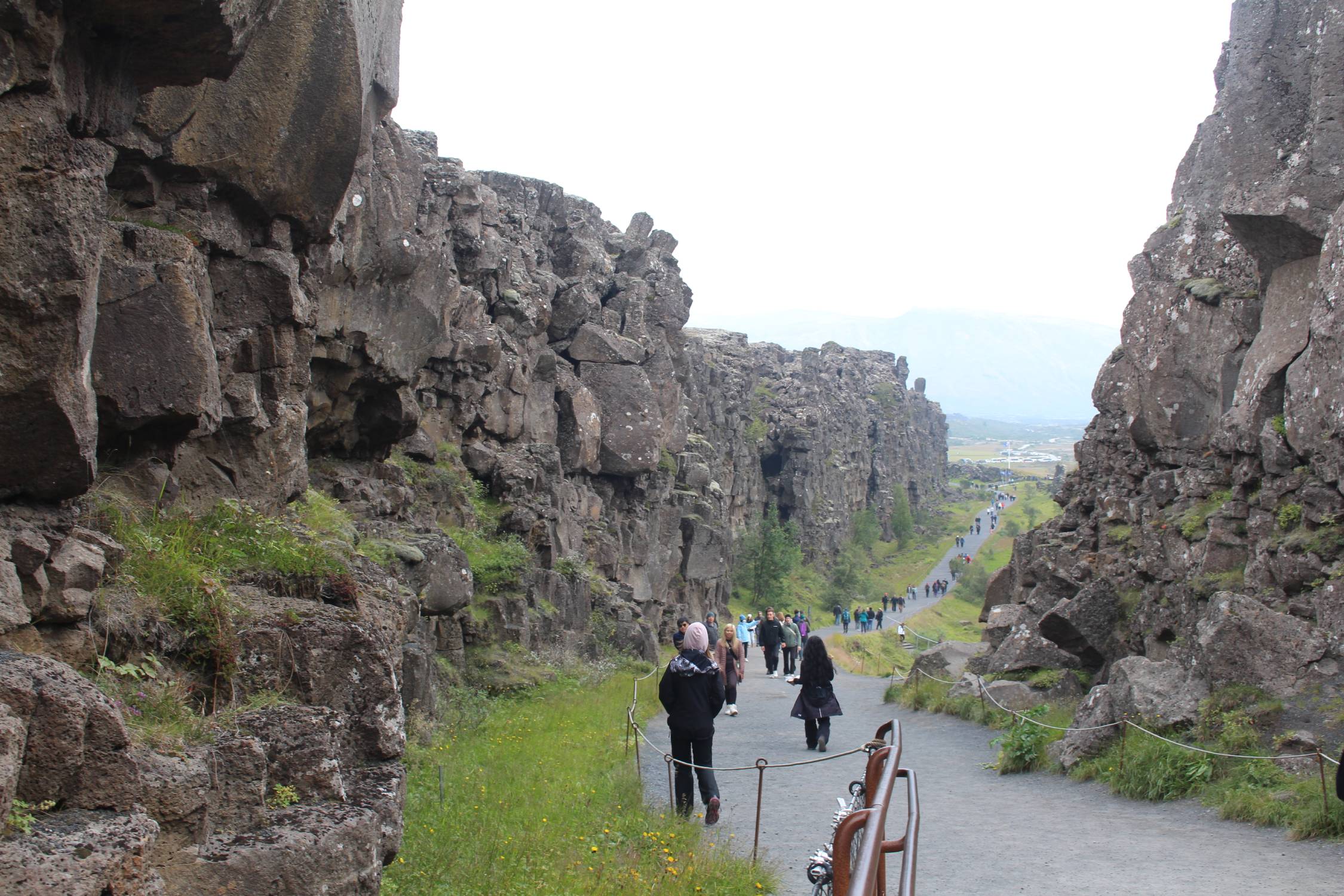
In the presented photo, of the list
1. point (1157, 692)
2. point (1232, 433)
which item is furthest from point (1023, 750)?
point (1232, 433)

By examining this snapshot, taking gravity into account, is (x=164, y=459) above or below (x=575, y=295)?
below

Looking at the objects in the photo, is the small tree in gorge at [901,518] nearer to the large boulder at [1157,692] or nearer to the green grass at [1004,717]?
the green grass at [1004,717]

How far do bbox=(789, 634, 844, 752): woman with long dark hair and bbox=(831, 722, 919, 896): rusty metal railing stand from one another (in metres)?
9.71

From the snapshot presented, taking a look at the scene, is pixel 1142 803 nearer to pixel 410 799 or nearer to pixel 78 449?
pixel 410 799

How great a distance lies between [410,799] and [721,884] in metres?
3.18

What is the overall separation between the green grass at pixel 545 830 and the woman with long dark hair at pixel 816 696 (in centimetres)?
201

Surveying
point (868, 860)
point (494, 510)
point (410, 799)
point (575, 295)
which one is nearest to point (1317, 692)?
point (410, 799)

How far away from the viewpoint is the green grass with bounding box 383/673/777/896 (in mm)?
7578

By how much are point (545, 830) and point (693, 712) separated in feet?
6.70

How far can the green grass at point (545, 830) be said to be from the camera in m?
7.58

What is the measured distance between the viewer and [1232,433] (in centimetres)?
1570

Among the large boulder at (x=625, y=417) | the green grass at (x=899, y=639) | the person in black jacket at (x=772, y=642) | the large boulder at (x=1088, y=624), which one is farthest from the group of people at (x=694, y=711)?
the large boulder at (x=625, y=417)

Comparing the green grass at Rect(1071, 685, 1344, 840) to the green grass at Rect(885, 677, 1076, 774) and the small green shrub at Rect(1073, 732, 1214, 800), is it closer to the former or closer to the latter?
the small green shrub at Rect(1073, 732, 1214, 800)

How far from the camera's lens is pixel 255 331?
9.55 metres
